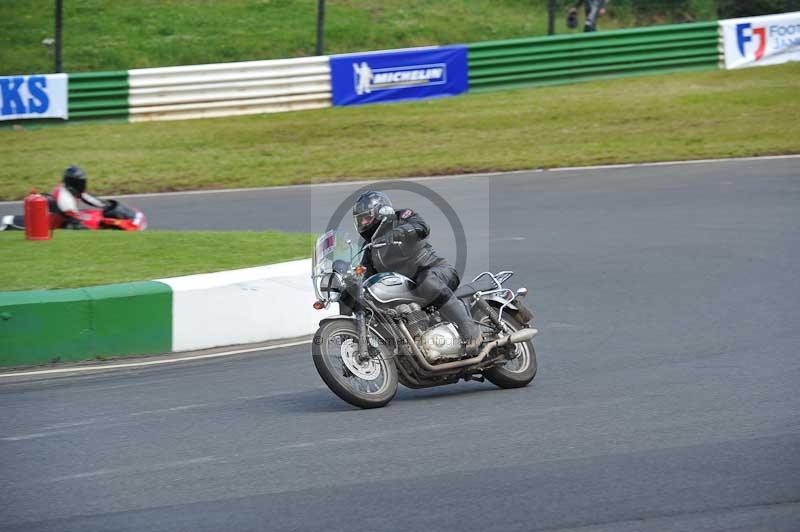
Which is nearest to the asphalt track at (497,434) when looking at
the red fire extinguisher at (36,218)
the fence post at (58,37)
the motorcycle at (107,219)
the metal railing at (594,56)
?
the red fire extinguisher at (36,218)

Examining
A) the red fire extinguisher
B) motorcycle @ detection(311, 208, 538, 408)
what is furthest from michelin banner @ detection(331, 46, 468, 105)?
motorcycle @ detection(311, 208, 538, 408)

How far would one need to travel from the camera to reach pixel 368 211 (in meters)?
7.72

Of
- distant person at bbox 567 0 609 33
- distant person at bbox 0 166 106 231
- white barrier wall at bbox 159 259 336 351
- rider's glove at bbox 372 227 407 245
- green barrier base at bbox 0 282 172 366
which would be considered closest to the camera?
rider's glove at bbox 372 227 407 245

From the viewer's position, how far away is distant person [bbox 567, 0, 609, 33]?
92.5 ft

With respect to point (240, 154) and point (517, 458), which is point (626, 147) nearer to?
point (240, 154)

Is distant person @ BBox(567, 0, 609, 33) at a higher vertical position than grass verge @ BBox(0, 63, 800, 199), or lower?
higher

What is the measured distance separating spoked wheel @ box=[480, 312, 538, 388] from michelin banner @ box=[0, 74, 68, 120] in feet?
52.1

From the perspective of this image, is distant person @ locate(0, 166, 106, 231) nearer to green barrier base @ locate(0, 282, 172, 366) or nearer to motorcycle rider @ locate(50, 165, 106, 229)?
motorcycle rider @ locate(50, 165, 106, 229)

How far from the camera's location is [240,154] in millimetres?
21453

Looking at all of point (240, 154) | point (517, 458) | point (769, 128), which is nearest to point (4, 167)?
point (240, 154)

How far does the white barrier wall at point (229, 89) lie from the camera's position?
23.3 meters

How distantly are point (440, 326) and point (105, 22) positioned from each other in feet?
79.6

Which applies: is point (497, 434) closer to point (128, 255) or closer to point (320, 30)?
point (128, 255)

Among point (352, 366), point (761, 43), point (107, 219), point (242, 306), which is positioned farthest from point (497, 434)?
point (761, 43)
